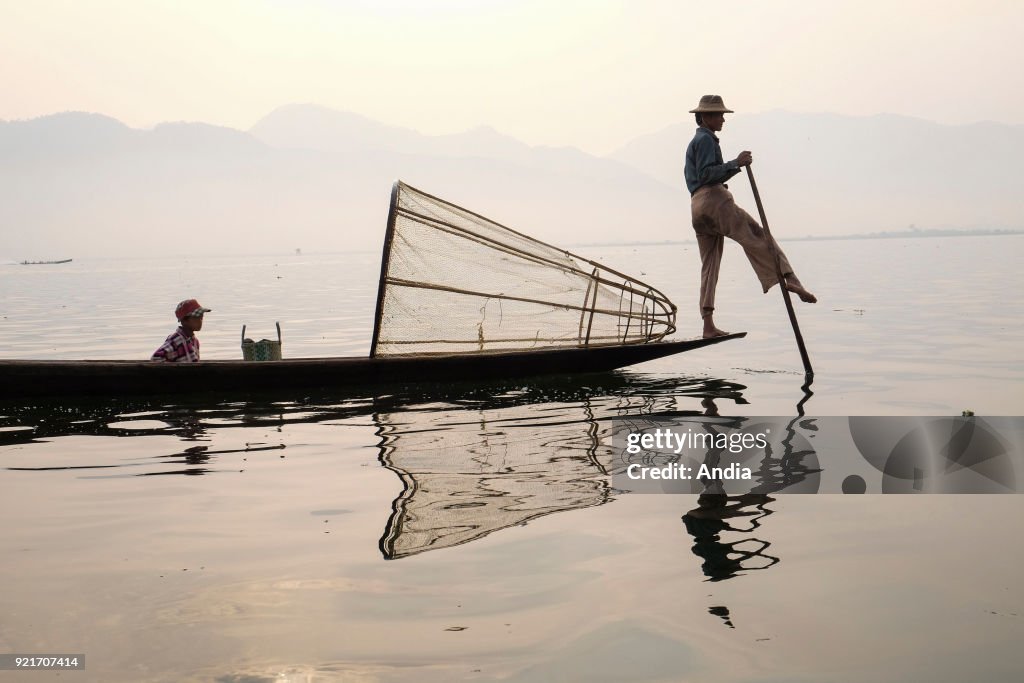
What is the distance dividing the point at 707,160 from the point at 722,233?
80cm

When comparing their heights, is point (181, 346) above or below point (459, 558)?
above

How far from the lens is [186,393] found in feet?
33.6

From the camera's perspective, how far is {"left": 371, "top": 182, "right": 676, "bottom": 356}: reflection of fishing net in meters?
10.4

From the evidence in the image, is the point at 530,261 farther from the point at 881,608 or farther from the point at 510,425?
the point at 881,608

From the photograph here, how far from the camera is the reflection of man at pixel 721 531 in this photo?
4.56 meters

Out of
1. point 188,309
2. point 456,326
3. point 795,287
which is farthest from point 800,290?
point 188,309

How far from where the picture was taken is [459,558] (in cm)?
473

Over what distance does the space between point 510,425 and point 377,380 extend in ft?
8.11

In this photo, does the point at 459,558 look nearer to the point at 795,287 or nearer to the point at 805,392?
the point at 805,392

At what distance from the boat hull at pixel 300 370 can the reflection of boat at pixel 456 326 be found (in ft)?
0.04

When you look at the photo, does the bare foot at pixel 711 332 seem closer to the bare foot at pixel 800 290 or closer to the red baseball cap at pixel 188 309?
the bare foot at pixel 800 290

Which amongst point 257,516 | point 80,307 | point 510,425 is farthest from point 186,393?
point 80,307

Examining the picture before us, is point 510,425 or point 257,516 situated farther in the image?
point 510,425

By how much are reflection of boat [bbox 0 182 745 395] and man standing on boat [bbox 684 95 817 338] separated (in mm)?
947
